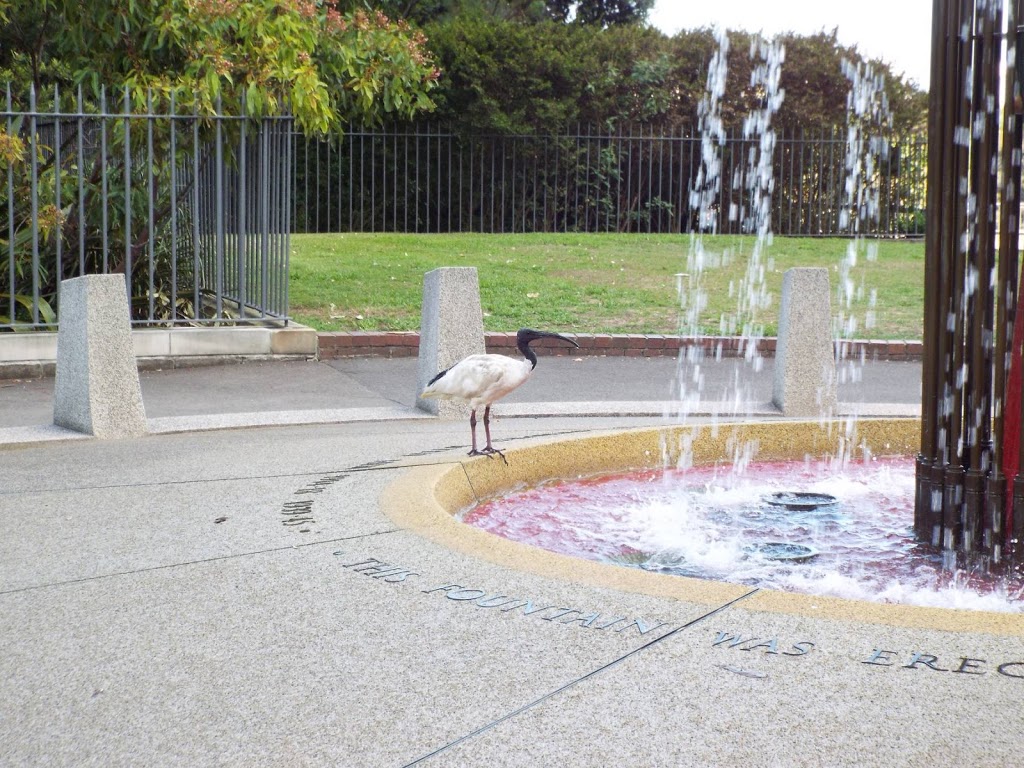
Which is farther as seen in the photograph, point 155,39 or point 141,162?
point 141,162

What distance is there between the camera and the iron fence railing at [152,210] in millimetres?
11367

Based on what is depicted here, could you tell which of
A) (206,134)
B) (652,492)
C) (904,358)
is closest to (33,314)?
(206,134)

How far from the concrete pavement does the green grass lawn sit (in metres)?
9.04

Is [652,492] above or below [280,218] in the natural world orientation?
below

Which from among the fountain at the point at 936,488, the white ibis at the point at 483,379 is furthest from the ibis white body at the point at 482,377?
the fountain at the point at 936,488

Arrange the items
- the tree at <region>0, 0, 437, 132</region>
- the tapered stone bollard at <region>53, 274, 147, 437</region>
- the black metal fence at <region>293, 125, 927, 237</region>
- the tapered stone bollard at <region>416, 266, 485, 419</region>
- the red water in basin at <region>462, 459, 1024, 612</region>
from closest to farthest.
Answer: the red water in basin at <region>462, 459, 1024, 612</region>, the tapered stone bollard at <region>53, 274, 147, 437</region>, the tapered stone bollard at <region>416, 266, 485, 419</region>, the tree at <region>0, 0, 437, 132</region>, the black metal fence at <region>293, 125, 927, 237</region>

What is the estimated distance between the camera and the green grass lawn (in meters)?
13.9

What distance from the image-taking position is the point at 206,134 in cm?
1224

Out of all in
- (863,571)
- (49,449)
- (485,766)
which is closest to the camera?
(485,766)

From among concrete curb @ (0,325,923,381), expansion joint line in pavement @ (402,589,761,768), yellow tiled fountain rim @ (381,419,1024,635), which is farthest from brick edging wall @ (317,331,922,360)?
expansion joint line in pavement @ (402,589,761,768)

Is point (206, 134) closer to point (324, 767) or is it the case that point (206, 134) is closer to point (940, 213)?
point (940, 213)

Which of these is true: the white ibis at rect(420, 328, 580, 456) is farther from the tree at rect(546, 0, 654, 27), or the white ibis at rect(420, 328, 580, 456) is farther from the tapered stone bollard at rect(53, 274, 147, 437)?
the tree at rect(546, 0, 654, 27)

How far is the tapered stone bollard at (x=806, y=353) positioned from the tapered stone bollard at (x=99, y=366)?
179 inches

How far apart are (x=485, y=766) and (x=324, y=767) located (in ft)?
1.18
